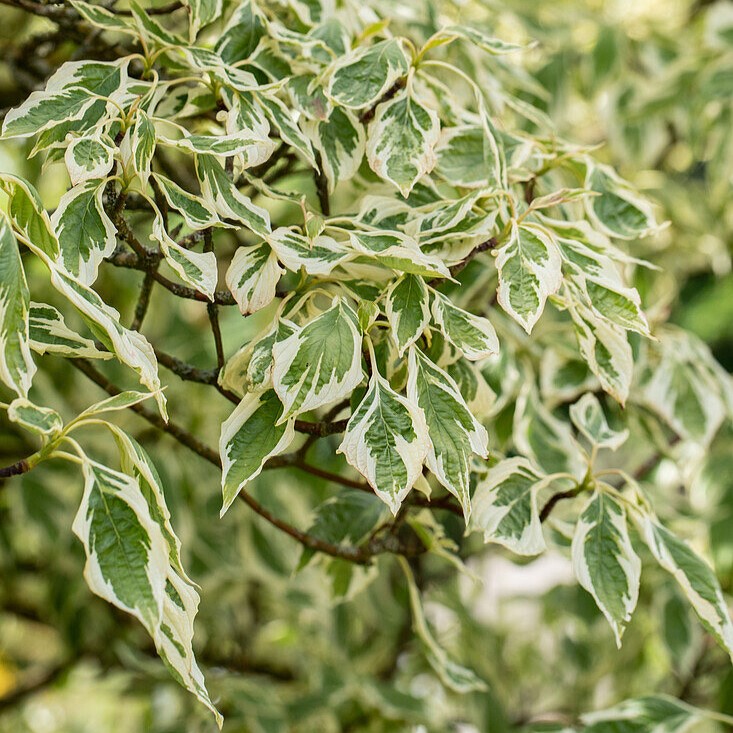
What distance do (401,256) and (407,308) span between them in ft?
0.13

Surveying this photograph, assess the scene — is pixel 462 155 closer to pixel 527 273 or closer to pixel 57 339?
pixel 527 273

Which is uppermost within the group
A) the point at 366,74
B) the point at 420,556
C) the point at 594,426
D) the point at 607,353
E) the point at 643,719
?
the point at 366,74

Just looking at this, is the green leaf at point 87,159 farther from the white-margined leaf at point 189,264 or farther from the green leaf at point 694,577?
the green leaf at point 694,577

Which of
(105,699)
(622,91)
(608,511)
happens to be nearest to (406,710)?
(608,511)

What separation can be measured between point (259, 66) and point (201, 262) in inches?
6.9

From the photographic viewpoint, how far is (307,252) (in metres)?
0.53

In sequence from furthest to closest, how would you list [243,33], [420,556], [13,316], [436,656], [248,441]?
[420,556] → [436,656] → [243,33] → [248,441] → [13,316]

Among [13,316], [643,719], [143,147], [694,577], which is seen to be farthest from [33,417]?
[643,719]

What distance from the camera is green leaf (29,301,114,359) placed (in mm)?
508

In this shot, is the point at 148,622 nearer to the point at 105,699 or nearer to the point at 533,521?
the point at 533,521

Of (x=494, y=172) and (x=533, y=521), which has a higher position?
(x=494, y=172)

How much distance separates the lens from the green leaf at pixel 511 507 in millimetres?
564

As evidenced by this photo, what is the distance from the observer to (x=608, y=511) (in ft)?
1.96

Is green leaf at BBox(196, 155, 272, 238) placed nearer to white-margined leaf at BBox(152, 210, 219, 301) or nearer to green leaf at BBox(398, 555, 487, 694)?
white-margined leaf at BBox(152, 210, 219, 301)
